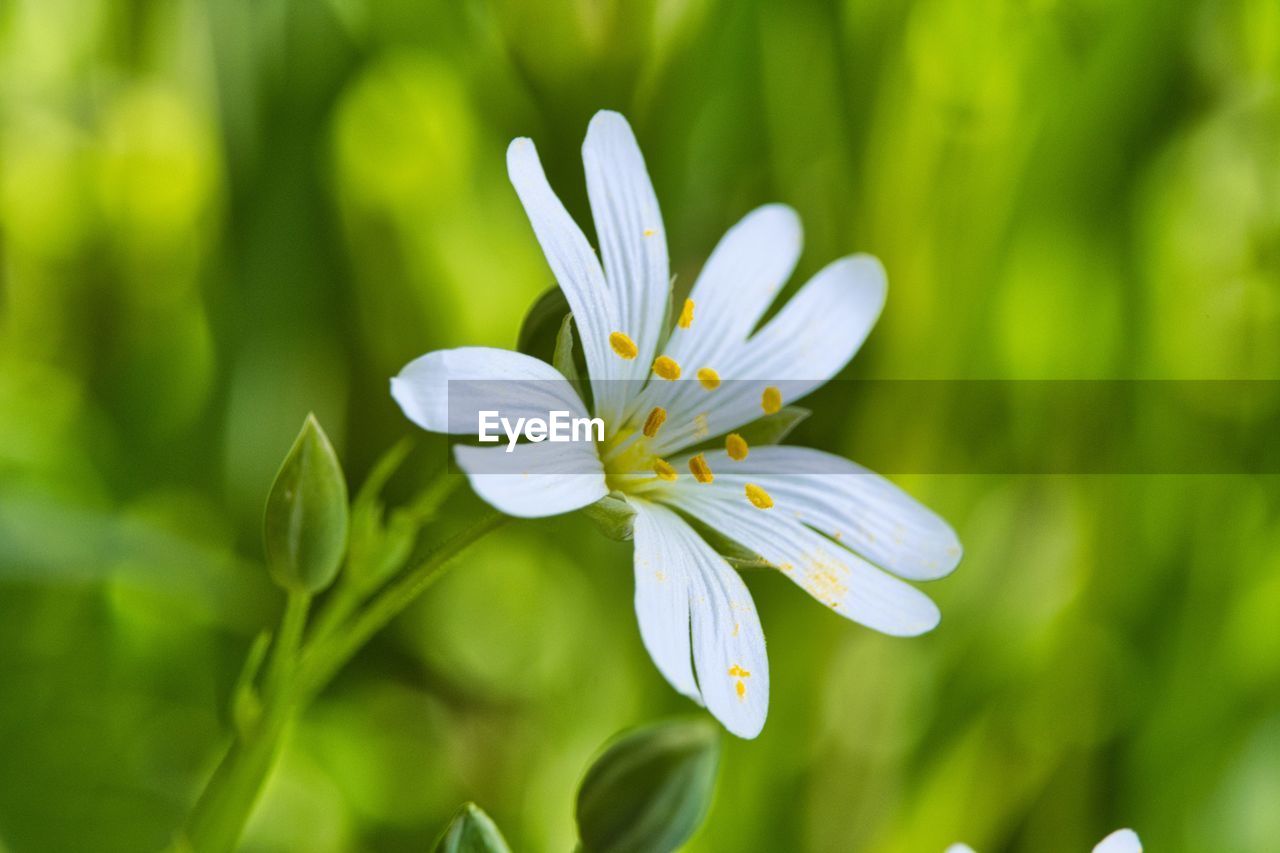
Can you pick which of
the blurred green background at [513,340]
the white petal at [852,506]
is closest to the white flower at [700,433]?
the white petal at [852,506]

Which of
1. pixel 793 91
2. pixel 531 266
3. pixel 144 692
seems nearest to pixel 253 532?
pixel 144 692

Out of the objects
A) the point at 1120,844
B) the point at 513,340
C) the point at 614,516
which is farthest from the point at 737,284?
the point at 513,340

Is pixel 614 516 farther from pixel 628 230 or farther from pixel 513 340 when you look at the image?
pixel 513 340

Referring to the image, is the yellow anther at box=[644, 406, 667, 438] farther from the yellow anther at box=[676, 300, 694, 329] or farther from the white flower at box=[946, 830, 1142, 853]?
the white flower at box=[946, 830, 1142, 853]

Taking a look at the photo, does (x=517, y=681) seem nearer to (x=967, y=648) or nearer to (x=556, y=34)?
(x=967, y=648)

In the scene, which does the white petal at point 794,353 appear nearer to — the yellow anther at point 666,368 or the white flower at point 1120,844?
the yellow anther at point 666,368

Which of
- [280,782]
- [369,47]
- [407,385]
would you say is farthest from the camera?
[369,47]

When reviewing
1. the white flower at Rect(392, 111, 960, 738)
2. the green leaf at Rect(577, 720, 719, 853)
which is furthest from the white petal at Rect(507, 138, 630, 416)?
the green leaf at Rect(577, 720, 719, 853)
